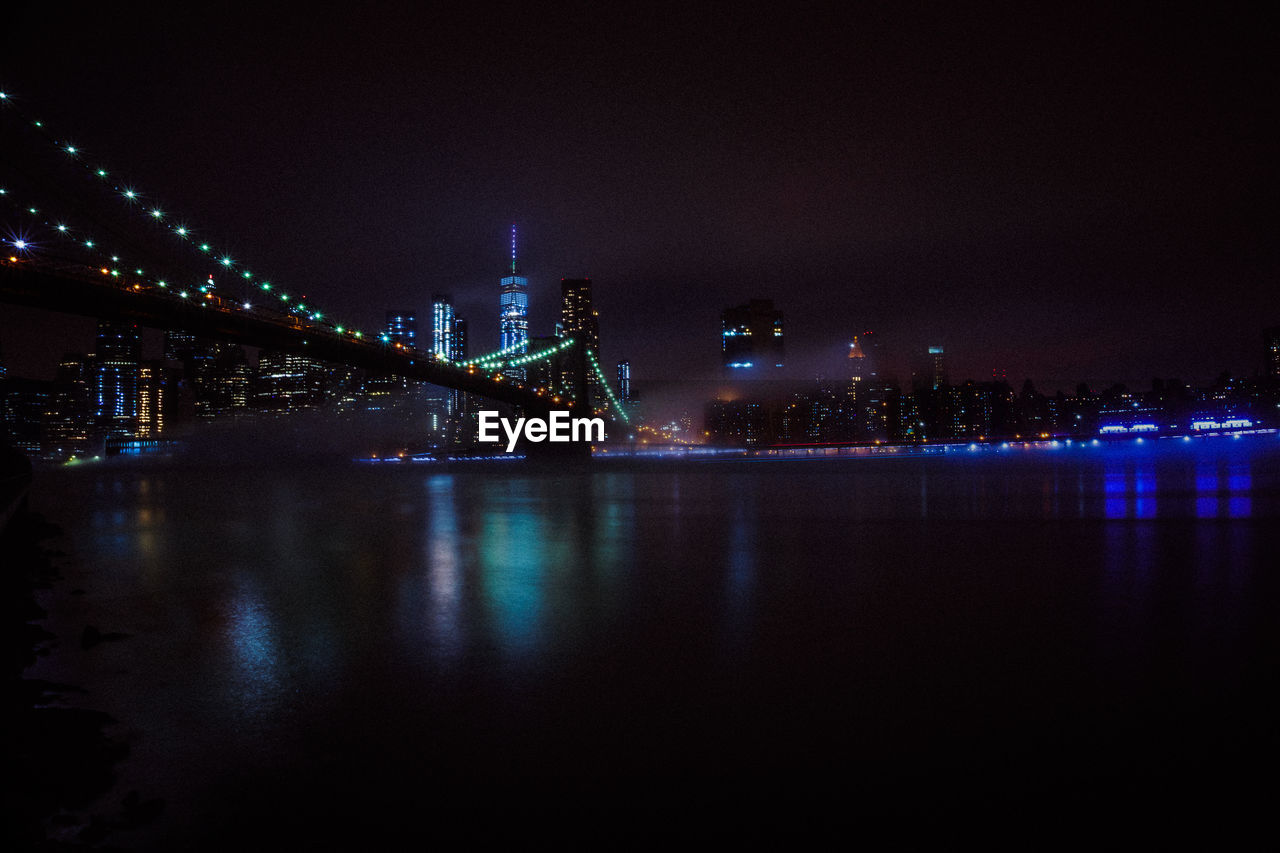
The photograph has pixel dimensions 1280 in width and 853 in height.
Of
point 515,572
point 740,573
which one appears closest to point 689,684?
point 740,573

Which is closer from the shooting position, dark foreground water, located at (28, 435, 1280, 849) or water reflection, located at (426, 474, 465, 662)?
dark foreground water, located at (28, 435, 1280, 849)

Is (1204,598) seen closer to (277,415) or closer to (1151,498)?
(1151,498)

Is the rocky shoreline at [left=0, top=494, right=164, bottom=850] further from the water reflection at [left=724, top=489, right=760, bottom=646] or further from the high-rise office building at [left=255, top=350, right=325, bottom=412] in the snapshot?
the high-rise office building at [left=255, top=350, right=325, bottom=412]

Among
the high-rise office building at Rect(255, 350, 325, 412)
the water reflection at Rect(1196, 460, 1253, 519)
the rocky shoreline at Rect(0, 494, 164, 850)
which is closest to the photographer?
the rocky shoreline at Rect(0, 494, 164, 850)

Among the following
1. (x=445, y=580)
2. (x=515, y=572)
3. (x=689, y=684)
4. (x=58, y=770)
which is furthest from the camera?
(x=515, y=572)

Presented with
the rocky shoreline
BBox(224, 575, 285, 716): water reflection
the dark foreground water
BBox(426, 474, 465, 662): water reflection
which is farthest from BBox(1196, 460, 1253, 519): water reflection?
the rocky shoreline

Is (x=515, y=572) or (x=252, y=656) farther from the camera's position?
(x=515, y=572)

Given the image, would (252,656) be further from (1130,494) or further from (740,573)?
(1130,494)

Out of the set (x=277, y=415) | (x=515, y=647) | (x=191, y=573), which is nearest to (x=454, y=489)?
(x=191, y=573)
